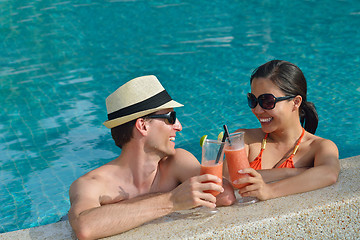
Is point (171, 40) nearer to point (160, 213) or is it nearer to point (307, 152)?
point (307, 152)

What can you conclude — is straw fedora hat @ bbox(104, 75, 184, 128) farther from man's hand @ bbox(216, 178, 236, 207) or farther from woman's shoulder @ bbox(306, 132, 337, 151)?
woman's shoulder @ bbox(306, 132, 337, 151)

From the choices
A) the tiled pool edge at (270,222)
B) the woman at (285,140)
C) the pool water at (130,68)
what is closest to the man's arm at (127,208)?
the tiled pool edge at (270,222)

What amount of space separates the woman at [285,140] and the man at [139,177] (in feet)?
1.89

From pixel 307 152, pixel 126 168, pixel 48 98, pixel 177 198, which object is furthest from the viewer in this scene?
pixel 48 98

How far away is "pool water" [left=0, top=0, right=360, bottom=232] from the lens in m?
6.36

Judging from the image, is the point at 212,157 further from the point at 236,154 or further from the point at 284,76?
the point at 284,76

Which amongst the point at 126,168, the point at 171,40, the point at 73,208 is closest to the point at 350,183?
the point at 126,168

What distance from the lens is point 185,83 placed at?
8.45m

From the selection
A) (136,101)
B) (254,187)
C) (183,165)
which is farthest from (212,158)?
(136,101)

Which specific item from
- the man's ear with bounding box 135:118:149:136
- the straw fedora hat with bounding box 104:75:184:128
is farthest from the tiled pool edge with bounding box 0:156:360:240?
the straw fedora hat with bounding box 104:75:184:128

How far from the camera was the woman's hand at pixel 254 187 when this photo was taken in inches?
129

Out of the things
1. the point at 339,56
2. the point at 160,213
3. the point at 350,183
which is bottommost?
the point at 339,56

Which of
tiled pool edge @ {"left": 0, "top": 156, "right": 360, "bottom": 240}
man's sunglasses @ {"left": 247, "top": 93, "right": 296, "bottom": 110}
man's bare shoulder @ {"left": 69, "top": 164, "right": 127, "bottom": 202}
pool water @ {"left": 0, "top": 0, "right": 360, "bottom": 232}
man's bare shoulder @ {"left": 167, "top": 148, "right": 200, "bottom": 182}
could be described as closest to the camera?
tiled pool edge @ {"left": 0, "top": 156, "right": 360, "bottom": 240}

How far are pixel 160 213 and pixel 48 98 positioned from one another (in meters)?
5.54
